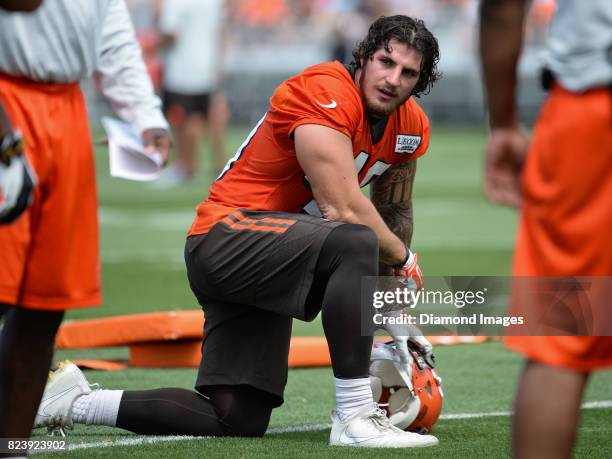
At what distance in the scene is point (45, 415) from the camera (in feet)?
14.2

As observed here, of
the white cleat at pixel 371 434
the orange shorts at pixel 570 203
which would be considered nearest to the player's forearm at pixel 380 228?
the white cleat at pixel 371 434

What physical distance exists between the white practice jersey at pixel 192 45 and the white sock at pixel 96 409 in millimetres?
10581

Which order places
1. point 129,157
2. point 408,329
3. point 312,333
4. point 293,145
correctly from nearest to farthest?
point 129,157 → point 293,145 → point 408,329 → point 312,333

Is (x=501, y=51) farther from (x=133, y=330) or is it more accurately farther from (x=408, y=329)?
(x=133, y=330)

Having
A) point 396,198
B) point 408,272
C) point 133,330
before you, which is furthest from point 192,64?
point 408,272

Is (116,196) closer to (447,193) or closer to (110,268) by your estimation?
(447,193)

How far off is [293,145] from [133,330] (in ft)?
5.83

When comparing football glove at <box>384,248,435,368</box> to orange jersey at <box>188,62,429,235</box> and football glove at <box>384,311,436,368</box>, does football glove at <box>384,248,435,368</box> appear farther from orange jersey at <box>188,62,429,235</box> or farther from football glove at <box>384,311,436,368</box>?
orange jersey at <box>188,62,429,235</box>

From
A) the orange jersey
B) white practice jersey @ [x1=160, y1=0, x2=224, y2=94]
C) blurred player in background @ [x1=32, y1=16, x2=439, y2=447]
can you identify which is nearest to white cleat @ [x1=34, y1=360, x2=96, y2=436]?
blurred player in background @ [x1=32, y1=16, x2=439, y2=447]

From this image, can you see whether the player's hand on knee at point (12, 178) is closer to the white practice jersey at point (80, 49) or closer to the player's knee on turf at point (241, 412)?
the white practice jersey at point (80, 49)

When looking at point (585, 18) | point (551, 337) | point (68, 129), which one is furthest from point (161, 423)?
point (585, 18)

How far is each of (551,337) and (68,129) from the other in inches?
54.2

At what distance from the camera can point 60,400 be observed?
14.3 ft

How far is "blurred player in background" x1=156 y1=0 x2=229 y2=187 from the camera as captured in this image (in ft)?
47.9
